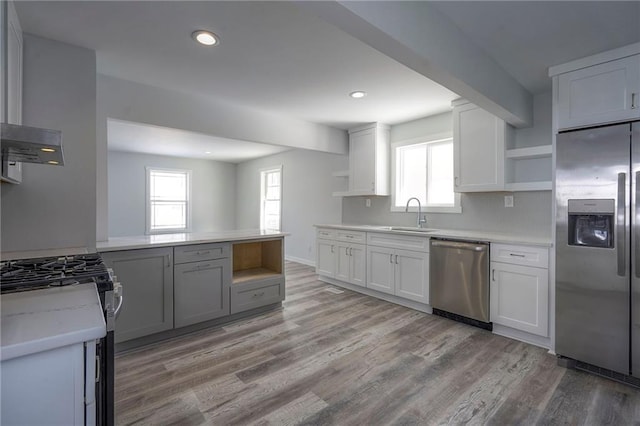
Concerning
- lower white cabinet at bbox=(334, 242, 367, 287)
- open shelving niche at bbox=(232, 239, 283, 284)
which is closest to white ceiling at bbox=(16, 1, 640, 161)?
open shelving niche at bbox=(232, 239, 283, 284)

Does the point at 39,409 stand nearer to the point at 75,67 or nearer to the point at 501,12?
the point at 75,67

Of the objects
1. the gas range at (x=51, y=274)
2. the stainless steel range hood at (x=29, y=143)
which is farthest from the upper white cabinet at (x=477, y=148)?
the stainless steel range hood at (x=29, y=143)

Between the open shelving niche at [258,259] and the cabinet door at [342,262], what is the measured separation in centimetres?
108

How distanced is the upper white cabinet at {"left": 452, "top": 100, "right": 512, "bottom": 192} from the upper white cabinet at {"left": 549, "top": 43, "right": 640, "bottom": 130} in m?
0.66

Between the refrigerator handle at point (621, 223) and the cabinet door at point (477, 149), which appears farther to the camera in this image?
the cabinet door at point (477, 149)

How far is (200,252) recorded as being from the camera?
9.53 feet

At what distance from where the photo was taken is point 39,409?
0.78 m

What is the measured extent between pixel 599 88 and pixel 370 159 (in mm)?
2534

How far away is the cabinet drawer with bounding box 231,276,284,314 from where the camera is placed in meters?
3.14

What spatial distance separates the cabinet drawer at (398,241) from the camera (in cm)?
338

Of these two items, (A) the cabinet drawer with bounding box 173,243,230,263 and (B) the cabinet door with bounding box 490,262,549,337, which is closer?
(B) the cabinet door with bounding box 490,262,549,337

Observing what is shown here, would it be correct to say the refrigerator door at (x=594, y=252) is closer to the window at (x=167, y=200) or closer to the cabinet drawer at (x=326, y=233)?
the cabinet drawer at (x=326, y=233)

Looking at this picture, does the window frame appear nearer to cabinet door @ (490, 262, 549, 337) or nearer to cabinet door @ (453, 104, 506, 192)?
cabinet door @ (453, 104, 506, 192)

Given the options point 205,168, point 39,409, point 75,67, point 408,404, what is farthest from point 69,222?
point 205,168
